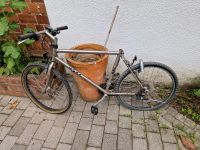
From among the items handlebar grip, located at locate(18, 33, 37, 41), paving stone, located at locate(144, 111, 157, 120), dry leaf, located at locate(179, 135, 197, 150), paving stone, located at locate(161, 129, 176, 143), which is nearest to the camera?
handlebar grip, located at locate(18, 33, 37, 41)

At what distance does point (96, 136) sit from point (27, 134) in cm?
99

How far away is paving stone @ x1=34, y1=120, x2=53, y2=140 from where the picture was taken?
313 centimetres

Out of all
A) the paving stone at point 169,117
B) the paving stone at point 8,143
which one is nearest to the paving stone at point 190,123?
the paving stone at point 169,117

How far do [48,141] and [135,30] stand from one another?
6.65 ft

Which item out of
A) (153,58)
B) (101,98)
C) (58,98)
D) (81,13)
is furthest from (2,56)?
(153,58)

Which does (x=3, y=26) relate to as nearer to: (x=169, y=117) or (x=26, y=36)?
(x=26, y=36)

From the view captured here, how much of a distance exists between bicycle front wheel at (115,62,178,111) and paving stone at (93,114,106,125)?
353 millimetres

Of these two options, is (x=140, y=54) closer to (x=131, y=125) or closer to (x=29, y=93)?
(x=131, y=125)

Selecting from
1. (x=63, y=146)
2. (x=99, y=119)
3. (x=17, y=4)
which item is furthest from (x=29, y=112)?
(x=17, y=4)

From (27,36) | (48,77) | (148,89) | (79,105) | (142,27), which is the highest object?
(27,36)

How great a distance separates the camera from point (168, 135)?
3.03 m

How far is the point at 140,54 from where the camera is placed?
3.58 meters

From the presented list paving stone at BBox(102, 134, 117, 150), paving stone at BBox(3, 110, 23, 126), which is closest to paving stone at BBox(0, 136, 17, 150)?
paving stone at BBox(3, 110, 23, 126)

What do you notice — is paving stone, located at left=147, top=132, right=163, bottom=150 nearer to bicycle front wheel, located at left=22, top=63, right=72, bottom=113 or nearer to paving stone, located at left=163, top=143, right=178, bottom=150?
paving stone, located at left=163, top=143, right=178, bottom=150
